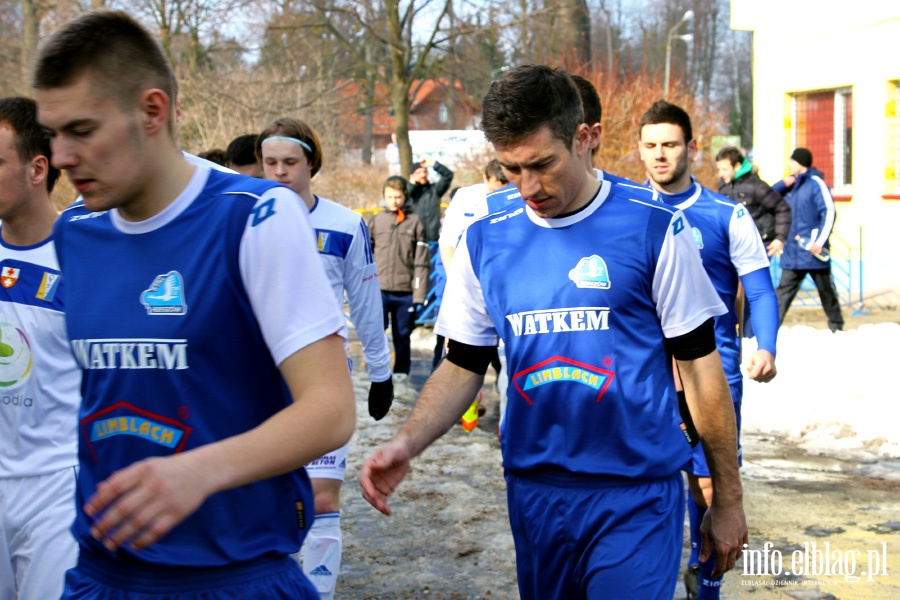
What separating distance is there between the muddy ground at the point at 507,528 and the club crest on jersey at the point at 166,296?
3.73 m

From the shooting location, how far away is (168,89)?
2.42 metres

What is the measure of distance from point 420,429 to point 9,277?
154 cm

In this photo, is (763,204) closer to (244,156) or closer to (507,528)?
(507,528)

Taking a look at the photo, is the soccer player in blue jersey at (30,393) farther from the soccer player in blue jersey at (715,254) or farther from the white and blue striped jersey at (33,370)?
the soccer player in blue jersey at (715,254)

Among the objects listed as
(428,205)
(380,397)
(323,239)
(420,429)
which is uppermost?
(323,239)

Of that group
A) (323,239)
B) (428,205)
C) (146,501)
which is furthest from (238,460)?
(428,205)

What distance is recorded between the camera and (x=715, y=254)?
547cm

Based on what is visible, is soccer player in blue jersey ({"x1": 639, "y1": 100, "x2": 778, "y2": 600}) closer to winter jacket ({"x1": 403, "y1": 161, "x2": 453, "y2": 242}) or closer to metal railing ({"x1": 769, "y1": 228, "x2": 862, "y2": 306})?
winter jacket ({"x1": 403, "y1": 161, "x2": 453, "y2": 242})

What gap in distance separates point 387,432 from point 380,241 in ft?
12.4

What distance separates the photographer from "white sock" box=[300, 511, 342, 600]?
5.11 m

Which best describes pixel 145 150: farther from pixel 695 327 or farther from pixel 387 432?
pixel 387 432

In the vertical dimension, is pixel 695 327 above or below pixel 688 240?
below

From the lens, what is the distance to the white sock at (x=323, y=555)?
5.11 metres

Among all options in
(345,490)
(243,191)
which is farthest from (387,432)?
(243,191)
